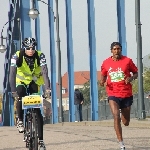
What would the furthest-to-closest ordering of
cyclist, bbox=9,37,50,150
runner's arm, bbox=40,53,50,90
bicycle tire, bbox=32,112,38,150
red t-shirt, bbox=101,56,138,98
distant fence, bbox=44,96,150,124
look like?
1. distant fence, bbox=44,96,150,124
2. red t-shirt, bbox=101,56,138,98
3. cyclist, bbox=9,37,50,150
4. runner's arm, bbox=40,53,50,90
5. bicycle tire, bbox=32,112,38,150

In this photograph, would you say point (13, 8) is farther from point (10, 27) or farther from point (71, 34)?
point (71, 34)

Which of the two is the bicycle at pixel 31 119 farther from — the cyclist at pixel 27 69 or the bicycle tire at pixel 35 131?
the cyclist at pixel 27 69

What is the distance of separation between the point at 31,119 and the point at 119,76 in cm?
161

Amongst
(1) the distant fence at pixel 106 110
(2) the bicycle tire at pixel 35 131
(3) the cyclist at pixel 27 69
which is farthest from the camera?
(1) the distant fence at pixel 106 110

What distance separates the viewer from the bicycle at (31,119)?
295 inches

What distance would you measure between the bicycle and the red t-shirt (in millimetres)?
1345

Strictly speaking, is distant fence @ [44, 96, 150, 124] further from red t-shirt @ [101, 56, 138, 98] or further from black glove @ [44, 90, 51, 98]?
black glove @ [44, 90, 51, 98]

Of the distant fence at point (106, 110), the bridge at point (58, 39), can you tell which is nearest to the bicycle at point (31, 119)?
the bridge at point (58, 39)

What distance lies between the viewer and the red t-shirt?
8.61 meters

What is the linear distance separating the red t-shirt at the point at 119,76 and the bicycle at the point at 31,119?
1.35m

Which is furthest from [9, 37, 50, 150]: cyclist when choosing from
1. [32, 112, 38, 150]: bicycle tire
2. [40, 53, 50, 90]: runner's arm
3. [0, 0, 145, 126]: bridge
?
[0, 0, 145, 126]: bridge

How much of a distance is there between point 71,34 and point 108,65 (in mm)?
24138

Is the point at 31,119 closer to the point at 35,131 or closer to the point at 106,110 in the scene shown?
the point at 35,131

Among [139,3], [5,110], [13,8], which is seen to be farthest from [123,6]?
[5,110]
